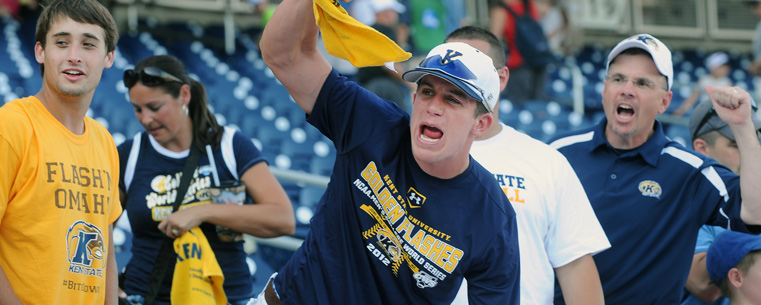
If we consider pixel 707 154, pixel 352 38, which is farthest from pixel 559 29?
pixel 352 38

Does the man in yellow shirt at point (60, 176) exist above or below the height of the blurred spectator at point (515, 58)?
below

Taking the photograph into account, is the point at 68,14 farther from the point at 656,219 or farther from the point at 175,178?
the point at 656,219

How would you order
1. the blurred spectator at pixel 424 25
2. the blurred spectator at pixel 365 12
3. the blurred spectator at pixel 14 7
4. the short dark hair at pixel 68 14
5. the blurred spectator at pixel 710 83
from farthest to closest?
the blurred spectator at pixel 710 83
the blurred spectator at pixel 14 7
the blurred spectator at pixel 424 25
the blurred spectator at pixel 365 12
the short dark hair at pixel 68 14

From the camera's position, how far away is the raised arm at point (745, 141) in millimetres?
3480

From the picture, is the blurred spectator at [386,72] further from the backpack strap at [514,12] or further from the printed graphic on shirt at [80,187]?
the printed graphic on shirt at [80,187]

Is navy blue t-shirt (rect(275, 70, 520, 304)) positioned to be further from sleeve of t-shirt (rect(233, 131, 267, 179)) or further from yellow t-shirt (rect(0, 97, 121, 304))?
sleeve of t-shirt (rect(233, 131, 267, 179))

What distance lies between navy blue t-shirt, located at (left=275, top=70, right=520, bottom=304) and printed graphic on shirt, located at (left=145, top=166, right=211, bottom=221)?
970 millimetres

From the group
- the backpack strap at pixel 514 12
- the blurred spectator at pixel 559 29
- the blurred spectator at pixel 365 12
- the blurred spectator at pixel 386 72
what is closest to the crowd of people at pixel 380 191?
the blurred spectator at pixel 386 72

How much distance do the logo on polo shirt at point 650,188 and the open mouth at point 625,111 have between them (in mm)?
307

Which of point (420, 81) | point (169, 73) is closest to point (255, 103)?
point (169, 73)

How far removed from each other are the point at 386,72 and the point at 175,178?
12.6 ft

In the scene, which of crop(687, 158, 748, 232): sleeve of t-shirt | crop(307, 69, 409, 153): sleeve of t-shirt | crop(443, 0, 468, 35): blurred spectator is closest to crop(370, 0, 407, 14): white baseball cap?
crop(443, 0, 468, 35): blurred spectator

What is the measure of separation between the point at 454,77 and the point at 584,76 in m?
10.7

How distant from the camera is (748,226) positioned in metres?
3.52
